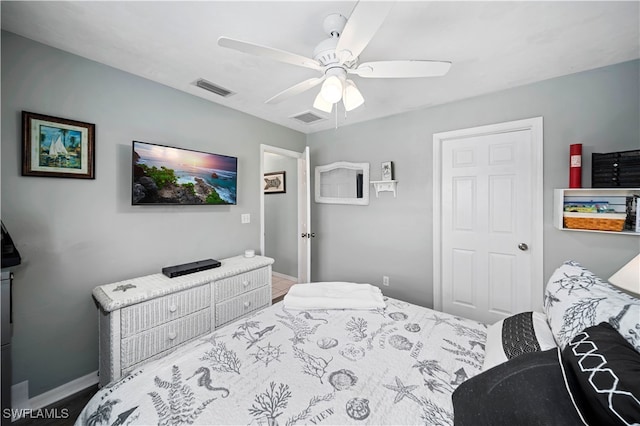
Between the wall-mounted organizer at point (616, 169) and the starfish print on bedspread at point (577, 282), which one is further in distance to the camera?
the wall-mounted organizer at point (616, 169)

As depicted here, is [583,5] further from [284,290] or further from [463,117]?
[284,290]

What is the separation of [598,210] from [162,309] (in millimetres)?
3462

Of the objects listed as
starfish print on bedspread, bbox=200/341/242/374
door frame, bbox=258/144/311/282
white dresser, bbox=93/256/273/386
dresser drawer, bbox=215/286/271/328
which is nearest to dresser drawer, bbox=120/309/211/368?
white dresser, bbox=93/256/273/386

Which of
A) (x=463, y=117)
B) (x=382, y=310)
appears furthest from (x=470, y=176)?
(x=382, y=310)

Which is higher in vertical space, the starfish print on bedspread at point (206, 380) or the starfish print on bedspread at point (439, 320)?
the starfish print on bedspread at point (439, 320)

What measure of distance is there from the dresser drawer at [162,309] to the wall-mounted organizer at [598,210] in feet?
10.0

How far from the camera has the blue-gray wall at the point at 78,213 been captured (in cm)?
167

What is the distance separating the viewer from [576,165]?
6.68ft

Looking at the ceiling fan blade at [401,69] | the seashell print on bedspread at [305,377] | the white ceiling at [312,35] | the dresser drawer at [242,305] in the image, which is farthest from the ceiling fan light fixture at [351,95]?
the dresser drawer at [242,305]

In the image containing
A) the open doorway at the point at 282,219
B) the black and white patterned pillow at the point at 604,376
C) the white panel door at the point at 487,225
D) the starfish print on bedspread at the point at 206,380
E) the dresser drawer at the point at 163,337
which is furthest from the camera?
the open doorway at the point at 282,219

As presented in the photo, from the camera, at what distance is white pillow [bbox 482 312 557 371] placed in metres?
1.05

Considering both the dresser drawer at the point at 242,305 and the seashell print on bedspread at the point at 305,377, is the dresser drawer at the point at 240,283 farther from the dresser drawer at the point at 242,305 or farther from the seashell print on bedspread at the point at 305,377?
the seashell print on bedspread at the point at 305,377

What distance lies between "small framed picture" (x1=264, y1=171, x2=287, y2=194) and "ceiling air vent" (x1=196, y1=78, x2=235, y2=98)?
2053 mm

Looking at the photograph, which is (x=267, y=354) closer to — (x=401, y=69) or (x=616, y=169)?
(x=401, y=69)
